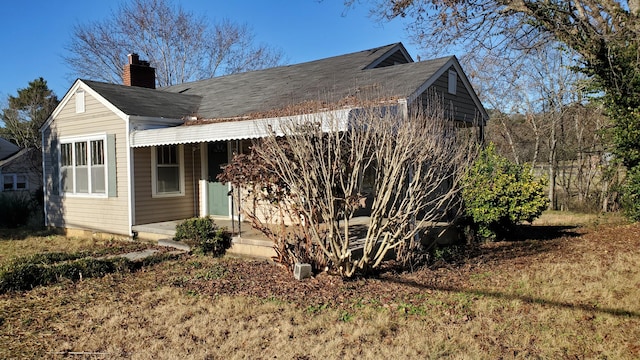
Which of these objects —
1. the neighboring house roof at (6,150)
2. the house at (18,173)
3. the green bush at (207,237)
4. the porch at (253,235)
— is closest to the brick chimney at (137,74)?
the porch at (253,235)

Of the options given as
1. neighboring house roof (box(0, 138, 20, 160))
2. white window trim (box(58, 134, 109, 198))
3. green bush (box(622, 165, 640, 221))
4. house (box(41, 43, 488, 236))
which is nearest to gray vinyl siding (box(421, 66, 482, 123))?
house (box(41, 43, 488, 236))

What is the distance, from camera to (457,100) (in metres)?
11.6

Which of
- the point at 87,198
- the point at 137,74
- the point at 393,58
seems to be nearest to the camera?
the point at 87,198

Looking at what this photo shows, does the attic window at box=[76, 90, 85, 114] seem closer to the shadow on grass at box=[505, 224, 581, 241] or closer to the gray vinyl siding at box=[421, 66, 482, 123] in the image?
the gray vinyl siding at box=[421, 66, 482, 123]

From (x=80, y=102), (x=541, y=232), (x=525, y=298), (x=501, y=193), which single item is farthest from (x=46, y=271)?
(x=541, y=232)

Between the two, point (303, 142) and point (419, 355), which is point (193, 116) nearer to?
point (303, 142)

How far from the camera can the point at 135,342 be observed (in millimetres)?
4875

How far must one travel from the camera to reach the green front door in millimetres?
12055

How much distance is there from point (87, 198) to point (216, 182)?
3.42m

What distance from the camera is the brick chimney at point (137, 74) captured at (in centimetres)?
1547

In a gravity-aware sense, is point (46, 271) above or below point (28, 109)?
below

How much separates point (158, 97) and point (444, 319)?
10723 mm

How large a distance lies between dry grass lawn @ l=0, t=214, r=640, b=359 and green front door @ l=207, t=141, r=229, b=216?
142 inches

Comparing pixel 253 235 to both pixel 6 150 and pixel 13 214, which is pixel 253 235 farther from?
pixel 6 150
